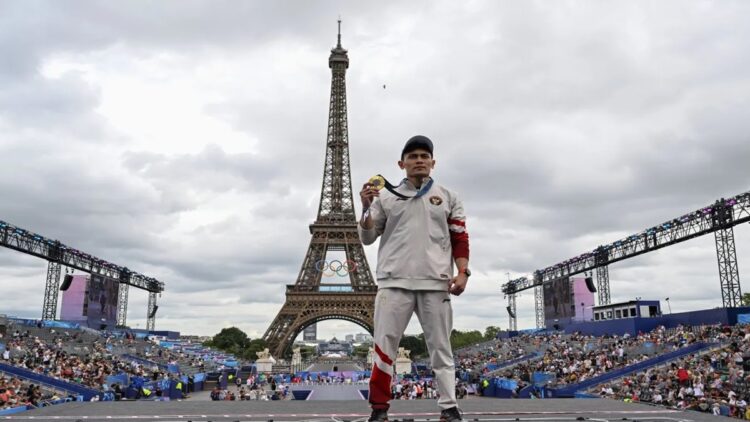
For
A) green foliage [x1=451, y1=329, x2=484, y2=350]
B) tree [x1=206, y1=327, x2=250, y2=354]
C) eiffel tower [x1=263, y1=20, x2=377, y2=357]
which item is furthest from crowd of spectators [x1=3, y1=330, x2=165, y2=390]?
green foliage [x1=451, y1=329, x2=484, y2=350]

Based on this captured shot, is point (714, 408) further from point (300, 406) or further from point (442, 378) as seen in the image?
point (442, 378)

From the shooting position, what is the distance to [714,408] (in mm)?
17953

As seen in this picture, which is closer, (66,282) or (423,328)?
(423,328)

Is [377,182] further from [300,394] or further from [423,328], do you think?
[300,394]

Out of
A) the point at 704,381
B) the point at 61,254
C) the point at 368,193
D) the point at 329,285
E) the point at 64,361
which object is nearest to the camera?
the point at 368,193

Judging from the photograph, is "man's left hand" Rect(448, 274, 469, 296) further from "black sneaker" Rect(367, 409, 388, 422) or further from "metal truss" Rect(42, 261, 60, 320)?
"metal truss" Rect(42, 261, 60, 320)

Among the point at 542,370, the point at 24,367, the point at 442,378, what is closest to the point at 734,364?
the point at 542,370

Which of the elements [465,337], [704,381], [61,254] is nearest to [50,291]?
[61,254]

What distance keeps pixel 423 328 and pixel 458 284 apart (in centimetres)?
55

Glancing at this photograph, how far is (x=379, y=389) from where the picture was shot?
5.12 meters

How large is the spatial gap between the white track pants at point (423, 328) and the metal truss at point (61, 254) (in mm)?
45140

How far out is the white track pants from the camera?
5195 millimetres

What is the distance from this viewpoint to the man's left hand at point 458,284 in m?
5.29

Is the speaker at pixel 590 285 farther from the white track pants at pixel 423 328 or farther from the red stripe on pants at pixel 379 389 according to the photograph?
the red stripe on pants at pixel 379 389
